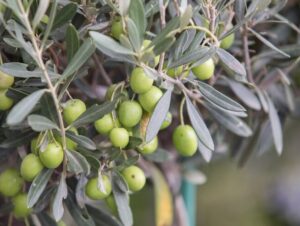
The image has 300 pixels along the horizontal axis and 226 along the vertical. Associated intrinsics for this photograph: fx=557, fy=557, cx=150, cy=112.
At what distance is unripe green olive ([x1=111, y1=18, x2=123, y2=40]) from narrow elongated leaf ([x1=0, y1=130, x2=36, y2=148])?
0.43 feet

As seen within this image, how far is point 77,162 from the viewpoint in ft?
1.69

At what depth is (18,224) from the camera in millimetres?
693

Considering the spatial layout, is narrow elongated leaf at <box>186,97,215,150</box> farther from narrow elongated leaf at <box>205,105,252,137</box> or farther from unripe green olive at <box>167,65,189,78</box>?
narrow elongated leaf at <box>205,105,252,137</box>

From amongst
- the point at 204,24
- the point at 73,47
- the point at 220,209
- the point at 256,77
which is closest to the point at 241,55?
the point at 256,77

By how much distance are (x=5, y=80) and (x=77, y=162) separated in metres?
0.10

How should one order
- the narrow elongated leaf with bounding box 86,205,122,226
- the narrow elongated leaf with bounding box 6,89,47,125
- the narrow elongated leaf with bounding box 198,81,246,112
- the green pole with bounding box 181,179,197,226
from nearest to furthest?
the narrow elongated leaf with bounding box 6,89,47,125, the narrow elongated leaf with bounding box 198,81,246,112, the narrow elongated leaf with bounding box 86,205,122,226, the green pole with bounding box 181,179,197,226

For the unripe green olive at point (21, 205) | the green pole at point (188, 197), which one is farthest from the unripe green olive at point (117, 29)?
the green pole at point (188, 197)

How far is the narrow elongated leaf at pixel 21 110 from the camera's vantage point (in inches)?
16.8

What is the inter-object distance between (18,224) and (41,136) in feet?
0.75

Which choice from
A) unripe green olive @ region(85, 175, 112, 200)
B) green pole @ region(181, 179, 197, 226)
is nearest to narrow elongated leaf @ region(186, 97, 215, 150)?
unripe green olive @ region(85, 175, 112, 200)

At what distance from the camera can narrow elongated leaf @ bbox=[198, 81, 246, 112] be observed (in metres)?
0.53

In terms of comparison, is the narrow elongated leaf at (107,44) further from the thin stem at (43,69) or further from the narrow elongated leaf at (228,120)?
the narrow elongated leaf at (228,120)

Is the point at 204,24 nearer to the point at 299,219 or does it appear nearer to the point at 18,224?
the point at 18,224

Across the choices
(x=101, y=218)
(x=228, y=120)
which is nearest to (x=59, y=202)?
(x=101, y=218)
